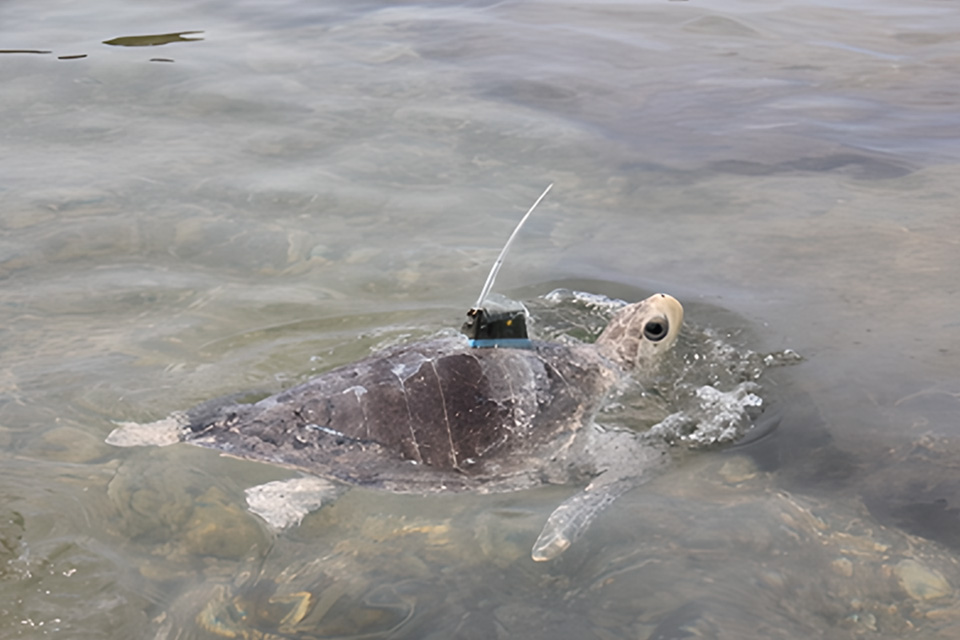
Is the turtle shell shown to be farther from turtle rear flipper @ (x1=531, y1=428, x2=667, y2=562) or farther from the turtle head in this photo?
the turtle head

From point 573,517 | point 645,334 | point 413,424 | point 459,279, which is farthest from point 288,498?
point 459,279

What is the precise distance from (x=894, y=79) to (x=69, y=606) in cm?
872

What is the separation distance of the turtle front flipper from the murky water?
0.05 metres

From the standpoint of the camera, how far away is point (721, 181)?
6578 mm

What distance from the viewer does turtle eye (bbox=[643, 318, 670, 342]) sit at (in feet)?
14.2

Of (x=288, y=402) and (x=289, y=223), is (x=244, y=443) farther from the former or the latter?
(x=289, y=223)

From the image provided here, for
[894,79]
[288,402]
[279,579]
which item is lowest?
[279,579]

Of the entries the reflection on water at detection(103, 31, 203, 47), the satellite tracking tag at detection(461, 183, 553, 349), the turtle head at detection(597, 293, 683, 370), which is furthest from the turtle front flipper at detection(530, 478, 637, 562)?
the reflection on water at detection(103, 31, 203, 47)

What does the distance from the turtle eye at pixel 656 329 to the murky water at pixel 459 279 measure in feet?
1.81

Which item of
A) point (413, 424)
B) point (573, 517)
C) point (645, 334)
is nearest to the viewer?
point (573, 517)

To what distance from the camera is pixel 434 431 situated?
3.55 m

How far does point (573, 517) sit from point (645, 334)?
136 cm

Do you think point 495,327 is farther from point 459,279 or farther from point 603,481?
point 459,279

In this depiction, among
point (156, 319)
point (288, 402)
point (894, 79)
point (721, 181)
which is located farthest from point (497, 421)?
point (894, 79)
